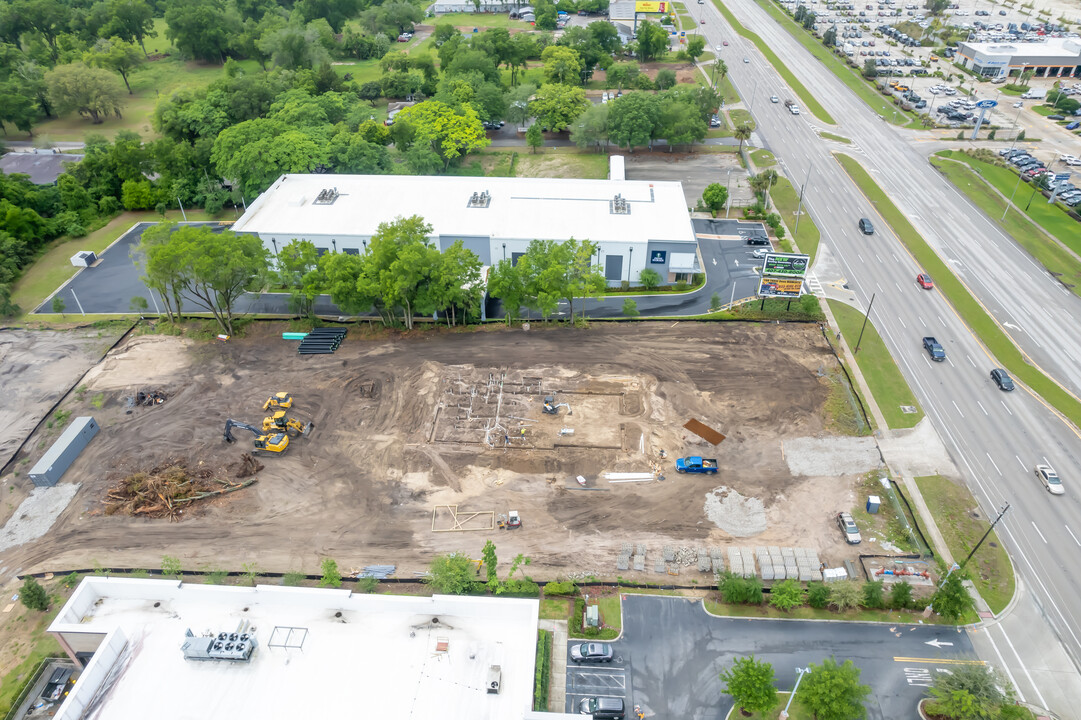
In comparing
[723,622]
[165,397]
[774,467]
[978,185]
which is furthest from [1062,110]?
[165,397]

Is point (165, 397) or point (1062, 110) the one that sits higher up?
point (1062, 110)

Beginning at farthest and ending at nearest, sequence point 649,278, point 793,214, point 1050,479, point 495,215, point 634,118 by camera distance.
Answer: point 634,118 < point 793,214 < point 495,215 < point 649,278 < point 1050,479

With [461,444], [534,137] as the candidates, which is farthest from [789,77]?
[461,444]

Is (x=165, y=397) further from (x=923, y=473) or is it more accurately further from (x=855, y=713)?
(x=923, y=473)

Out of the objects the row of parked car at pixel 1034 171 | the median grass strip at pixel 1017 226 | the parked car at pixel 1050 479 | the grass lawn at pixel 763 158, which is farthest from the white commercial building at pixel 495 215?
the row of parked car at pixel 1034 171

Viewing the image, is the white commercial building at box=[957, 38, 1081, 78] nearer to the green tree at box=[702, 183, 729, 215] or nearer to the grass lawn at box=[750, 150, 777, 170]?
the grass lawn at box=[750, 150, 777, 170]

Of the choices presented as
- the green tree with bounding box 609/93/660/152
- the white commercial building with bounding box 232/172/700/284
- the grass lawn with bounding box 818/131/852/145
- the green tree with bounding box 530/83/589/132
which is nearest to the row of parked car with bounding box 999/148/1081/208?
the grass lawn with bounding box 818/131/852/145

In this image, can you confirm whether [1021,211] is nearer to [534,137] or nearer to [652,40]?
[534,137]
